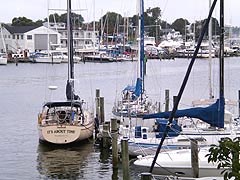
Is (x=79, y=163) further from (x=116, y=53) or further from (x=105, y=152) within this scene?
(x=116, y=53)

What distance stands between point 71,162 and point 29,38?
131412mm

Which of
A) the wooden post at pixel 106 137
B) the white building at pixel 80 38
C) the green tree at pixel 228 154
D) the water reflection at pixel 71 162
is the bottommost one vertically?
the water reflection at pixel 71 162

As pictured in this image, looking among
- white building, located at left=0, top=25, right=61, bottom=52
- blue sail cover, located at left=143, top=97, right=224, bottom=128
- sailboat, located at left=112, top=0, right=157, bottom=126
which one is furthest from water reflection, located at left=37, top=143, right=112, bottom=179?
white building, located at left=0, top=25, right=61, bottom=52

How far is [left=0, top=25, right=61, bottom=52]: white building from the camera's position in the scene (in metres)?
155

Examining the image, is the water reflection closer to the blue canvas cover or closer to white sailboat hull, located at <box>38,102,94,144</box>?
white sailboat hull, located at <box>38,102,94,144</box>

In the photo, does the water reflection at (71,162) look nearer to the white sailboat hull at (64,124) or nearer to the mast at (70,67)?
the white sailboat hull at (64,124)

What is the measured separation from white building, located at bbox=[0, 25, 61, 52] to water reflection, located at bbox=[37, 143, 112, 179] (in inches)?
4777

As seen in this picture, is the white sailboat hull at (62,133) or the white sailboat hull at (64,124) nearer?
the white sailboat hull at (62,133)

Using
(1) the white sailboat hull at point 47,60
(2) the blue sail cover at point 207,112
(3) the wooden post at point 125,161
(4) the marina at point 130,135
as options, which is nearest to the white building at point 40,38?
(1) the white sailboat hull at point 47,60

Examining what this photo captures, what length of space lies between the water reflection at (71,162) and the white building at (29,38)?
4777 inches

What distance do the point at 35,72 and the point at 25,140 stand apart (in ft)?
278

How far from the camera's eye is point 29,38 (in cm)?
15825

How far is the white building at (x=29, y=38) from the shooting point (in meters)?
155

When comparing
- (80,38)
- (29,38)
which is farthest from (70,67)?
(29,38)
